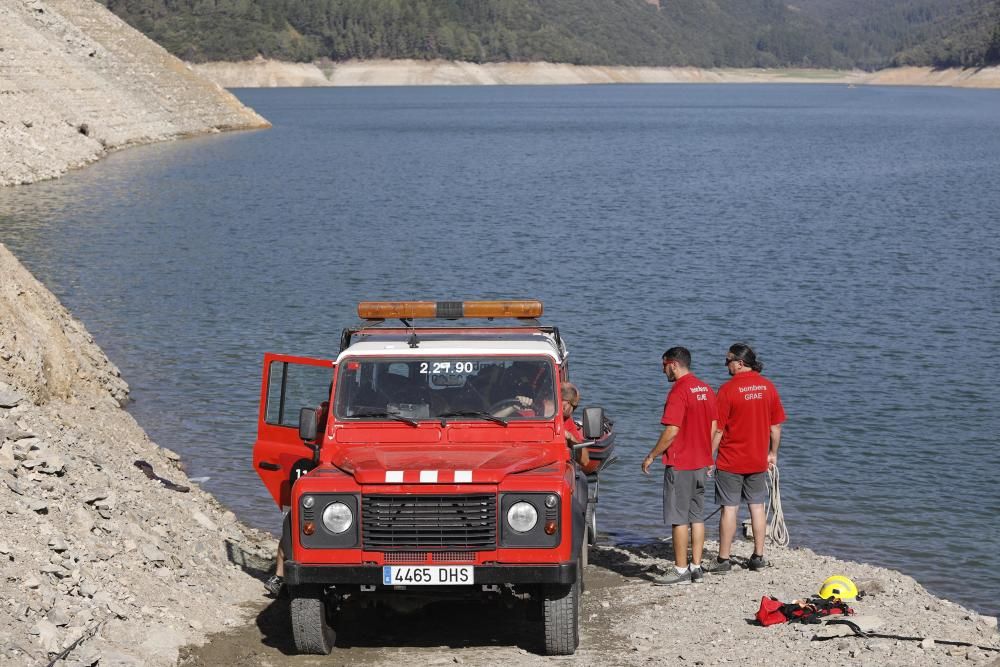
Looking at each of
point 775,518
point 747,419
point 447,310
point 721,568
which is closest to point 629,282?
point 775,518

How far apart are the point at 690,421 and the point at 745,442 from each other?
0.64m

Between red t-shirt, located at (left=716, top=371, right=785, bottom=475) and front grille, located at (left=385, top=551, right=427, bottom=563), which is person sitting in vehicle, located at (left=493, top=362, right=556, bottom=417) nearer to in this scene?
front grille, located at (left=385, top=551, right=427, bottom=563)

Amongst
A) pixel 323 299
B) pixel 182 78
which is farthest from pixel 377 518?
pixel 182 78

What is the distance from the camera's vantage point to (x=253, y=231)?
140ft

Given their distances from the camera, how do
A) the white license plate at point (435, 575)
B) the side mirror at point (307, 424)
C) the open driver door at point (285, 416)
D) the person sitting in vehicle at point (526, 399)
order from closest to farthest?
the white license plate at point (435, 575), the side mirror at point (307, 424), the person sitting in vehicle at point (526, 399), the open driver door at point (285, 416)

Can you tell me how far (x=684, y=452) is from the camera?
10.6 m

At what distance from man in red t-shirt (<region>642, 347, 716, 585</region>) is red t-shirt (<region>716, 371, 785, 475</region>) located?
261mm

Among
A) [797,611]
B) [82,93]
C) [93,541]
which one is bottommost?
[797,611]

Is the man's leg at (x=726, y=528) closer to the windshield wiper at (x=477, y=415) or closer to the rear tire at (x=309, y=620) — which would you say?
the windshield wiper at (x=477, y=415)

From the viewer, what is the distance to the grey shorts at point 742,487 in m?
10.9

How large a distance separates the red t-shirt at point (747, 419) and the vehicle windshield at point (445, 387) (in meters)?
1.81

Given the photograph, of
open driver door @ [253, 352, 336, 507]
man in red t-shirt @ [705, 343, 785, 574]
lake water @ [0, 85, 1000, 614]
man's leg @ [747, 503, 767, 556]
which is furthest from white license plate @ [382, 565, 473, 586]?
lake water @ [0, 85, 1000, 614]

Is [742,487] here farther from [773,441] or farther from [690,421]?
[690,421]

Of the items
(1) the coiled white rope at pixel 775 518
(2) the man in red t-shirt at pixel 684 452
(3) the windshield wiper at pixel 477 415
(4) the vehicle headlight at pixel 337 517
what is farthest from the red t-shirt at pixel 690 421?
(4) the vehicle headlight at pixel 337 517
